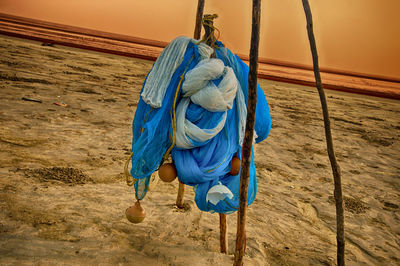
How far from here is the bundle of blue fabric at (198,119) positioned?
1416mm

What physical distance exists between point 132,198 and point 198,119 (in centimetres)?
124

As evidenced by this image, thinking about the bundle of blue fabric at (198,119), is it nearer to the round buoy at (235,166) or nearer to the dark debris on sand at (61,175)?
the round buoy at (235,166)

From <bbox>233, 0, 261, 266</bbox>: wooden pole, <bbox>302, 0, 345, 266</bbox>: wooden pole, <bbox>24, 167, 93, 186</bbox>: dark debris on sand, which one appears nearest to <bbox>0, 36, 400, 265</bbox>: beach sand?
<bbox>24, 167, 93, 186</bbox>: dark debris on sand

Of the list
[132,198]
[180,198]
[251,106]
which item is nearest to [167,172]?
[251,106]

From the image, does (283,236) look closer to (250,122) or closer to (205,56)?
(250,122)

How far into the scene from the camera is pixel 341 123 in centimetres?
625

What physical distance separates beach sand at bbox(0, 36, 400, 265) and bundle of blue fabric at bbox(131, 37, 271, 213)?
61cm

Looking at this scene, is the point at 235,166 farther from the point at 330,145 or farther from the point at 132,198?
the point at 132,198

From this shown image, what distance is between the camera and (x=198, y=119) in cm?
148

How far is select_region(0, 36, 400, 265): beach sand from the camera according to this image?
1871 millimetres

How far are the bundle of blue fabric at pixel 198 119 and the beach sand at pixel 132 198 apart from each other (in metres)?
0.61

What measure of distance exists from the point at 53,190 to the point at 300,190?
85.2 inches

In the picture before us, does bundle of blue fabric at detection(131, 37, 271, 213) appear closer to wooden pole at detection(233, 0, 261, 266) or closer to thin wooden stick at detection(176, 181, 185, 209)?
wooden pole at detection(233, 0, 261, 266)

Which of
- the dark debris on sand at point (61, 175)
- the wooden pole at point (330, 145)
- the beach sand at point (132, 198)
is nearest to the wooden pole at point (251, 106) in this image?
the wooden pole at point (330, 145)
